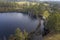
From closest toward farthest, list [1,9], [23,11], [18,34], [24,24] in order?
[18,34]
[1,9]
[23,11]
[24,24]

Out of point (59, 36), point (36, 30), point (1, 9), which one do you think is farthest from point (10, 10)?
point (59, 36)

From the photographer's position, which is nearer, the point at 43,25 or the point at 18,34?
the point at 18,34

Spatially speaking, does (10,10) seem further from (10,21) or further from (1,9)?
(10,21)

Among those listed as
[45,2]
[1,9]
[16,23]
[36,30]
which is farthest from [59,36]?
[1,9]

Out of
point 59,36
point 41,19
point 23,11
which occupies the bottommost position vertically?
point 59,36

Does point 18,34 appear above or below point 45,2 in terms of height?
below

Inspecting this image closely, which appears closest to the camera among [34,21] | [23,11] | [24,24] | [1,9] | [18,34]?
[18,34]
